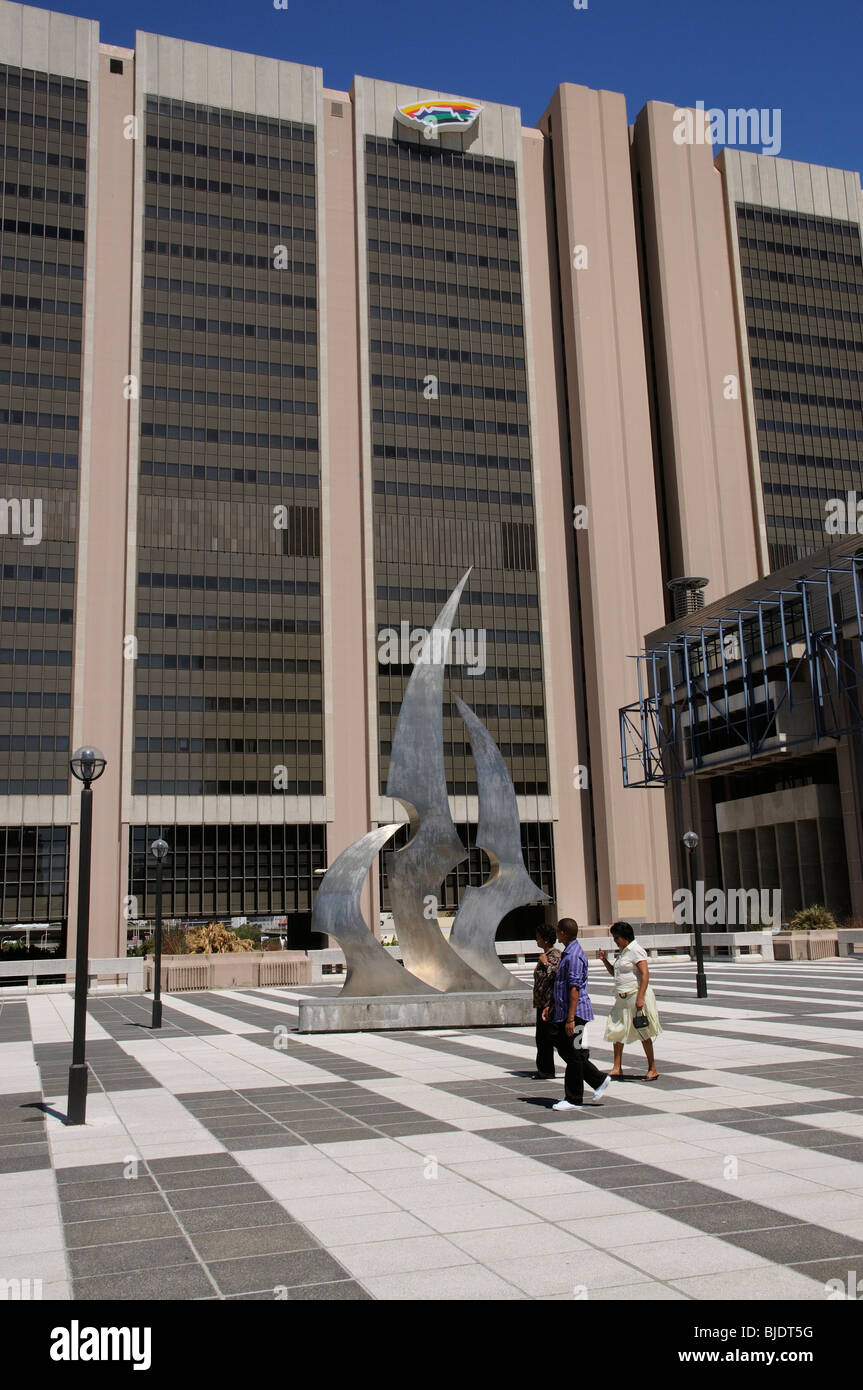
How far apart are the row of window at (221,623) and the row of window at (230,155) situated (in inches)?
1194

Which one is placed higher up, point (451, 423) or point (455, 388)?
point (455, 388)

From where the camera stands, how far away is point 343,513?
6894cm

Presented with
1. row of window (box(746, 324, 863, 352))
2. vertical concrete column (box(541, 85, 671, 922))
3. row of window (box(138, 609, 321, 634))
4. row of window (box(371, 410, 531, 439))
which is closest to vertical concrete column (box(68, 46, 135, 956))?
row of window (box(138, 609, 321, 634))

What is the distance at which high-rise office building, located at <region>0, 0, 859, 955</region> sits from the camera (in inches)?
2504

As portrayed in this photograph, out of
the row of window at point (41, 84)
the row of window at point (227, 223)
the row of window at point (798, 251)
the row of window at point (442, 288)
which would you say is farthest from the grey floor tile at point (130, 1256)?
the row of window at point (798, 251)

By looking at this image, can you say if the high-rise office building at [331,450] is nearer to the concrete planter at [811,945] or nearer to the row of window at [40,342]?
the row of window at [40,342]

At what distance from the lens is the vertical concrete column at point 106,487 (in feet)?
200

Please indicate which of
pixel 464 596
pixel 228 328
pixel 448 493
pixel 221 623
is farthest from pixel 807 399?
pixel 221 623

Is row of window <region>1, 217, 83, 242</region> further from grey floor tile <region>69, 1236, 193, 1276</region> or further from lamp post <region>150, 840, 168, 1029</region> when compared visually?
grey floor tile <region>69, 1236, 193, 1276</region>

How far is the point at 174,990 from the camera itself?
32938 mm

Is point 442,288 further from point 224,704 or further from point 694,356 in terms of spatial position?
point 224,704

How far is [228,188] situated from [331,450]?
1859 centimetres

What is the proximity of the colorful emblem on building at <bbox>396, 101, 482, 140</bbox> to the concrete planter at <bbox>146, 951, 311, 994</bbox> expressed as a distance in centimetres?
6205

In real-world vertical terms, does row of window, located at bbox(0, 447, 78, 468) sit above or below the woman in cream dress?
above
